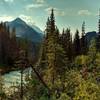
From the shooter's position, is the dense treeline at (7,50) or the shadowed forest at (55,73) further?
the dense treeline at (7,50)

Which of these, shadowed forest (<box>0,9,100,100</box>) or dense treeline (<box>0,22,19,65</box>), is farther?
dense treeline (<box>0,22,19,65</box>)

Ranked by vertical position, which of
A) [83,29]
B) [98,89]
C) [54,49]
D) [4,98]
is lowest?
[4,98]

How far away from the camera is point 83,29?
354 feet

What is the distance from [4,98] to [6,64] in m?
93.8

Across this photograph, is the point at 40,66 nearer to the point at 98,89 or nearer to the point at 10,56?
the point at 98,89

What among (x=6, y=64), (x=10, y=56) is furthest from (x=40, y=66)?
(x=10, y=56)

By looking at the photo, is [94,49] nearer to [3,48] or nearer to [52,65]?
[52,65]

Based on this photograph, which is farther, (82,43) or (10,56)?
(10,56)

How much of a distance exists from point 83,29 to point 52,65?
6060 cm

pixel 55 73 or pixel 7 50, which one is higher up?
pixel 7 50

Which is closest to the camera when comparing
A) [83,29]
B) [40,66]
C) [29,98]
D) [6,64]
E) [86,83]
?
[86,83]

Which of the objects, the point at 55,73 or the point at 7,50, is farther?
the point at 7,50

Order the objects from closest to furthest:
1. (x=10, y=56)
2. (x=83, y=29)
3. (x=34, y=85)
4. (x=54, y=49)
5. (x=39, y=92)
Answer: (x=39, y=92) < (x=34, y=85) < (x=54, y=49) < (x=83, y=29) < (x=10, y=56)

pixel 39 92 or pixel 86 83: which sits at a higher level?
pixel 86 83
